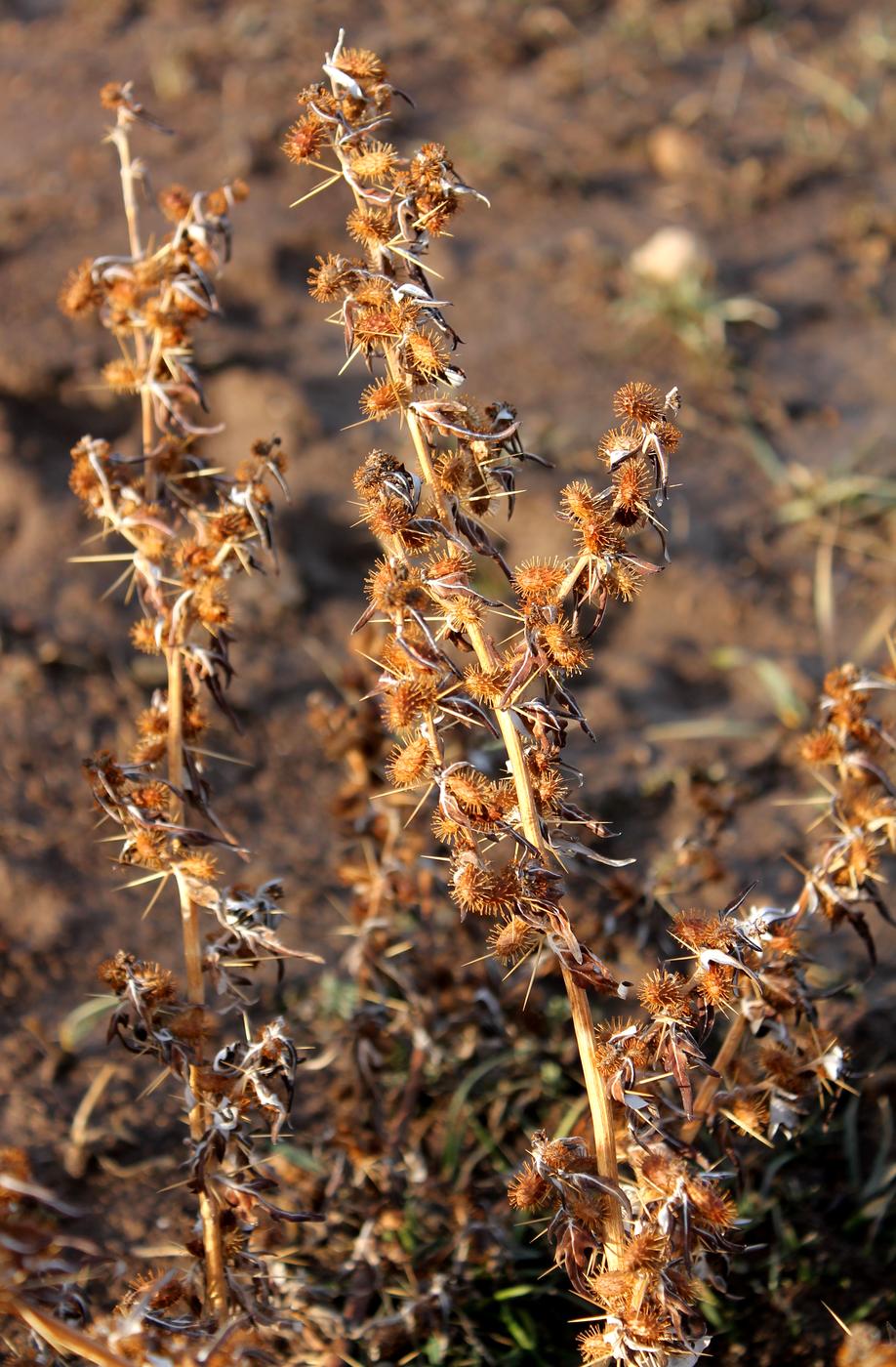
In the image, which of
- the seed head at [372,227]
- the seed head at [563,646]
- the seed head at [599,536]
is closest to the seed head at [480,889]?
the seed head at [563,646]

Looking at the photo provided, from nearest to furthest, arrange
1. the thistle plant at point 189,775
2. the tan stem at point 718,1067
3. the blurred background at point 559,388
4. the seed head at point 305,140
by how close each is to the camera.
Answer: the seed head at point 305,140 < the thistle plant at point 189,775 < the tan stem at point 718,1067 < the blurred background at point 559,388

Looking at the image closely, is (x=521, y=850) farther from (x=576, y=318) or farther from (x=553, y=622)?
(x=576, y=318)

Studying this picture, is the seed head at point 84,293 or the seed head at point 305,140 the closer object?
the seed head at point 305,140

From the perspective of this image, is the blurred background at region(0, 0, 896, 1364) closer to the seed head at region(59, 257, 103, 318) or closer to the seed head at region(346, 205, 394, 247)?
the seed head at region(59, 257, 103, 318)

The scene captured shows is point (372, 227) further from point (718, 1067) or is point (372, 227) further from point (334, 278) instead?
point (718, 1067)

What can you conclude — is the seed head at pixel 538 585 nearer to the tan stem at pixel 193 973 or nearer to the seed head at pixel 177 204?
the tan stem at pixel 193 973

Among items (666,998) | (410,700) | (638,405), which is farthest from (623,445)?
(666,998)

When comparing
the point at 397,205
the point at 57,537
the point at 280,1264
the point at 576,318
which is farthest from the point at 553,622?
the point at 576,318
